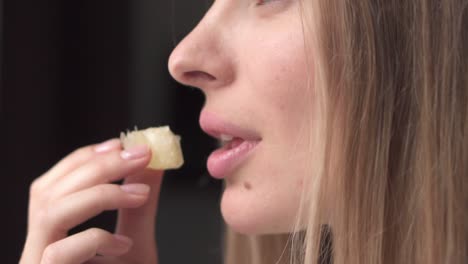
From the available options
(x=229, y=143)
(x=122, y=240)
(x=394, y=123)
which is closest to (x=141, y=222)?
(x=122, y=240)

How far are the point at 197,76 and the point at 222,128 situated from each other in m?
0.08

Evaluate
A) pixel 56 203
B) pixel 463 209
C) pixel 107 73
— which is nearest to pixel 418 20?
pixel 463 209

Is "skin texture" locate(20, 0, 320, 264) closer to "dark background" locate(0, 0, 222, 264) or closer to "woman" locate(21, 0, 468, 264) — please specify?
"woman" locate(21, 0, 468, 264)

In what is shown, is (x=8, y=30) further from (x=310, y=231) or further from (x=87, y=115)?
(x=310, y=231)

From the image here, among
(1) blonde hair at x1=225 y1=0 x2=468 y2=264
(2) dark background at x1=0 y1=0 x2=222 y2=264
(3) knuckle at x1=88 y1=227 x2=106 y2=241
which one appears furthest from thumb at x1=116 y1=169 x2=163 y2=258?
(2) dark background at x1=0 y1=0 x2=222 y2=264

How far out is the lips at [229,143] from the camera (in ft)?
2.61

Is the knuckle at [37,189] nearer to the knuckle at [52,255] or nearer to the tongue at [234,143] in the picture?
the knuckle at [52,255]

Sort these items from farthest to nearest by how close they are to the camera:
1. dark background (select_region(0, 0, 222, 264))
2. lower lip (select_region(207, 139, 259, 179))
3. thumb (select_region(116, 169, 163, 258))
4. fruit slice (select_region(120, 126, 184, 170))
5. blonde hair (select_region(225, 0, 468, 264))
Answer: dark background (select_region(0, 0, 222, 264))
thumb (select_region(116, 169, 163, 258))
fruit slice (select_region(120, 126, 184, 170))
lower lip (select_region(207, 139, 259, 179))
blonde hair (select_region(225, 0, 468, 264))

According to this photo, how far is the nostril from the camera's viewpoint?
2.63ft

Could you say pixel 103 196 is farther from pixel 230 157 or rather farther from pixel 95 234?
pixel 230 157

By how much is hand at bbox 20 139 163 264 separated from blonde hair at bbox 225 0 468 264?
0.32 m

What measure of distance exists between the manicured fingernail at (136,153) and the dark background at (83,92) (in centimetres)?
70

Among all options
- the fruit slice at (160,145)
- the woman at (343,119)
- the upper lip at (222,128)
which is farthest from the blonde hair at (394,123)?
the fruit slice at (160,145)

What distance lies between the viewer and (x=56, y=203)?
3.05 feet
